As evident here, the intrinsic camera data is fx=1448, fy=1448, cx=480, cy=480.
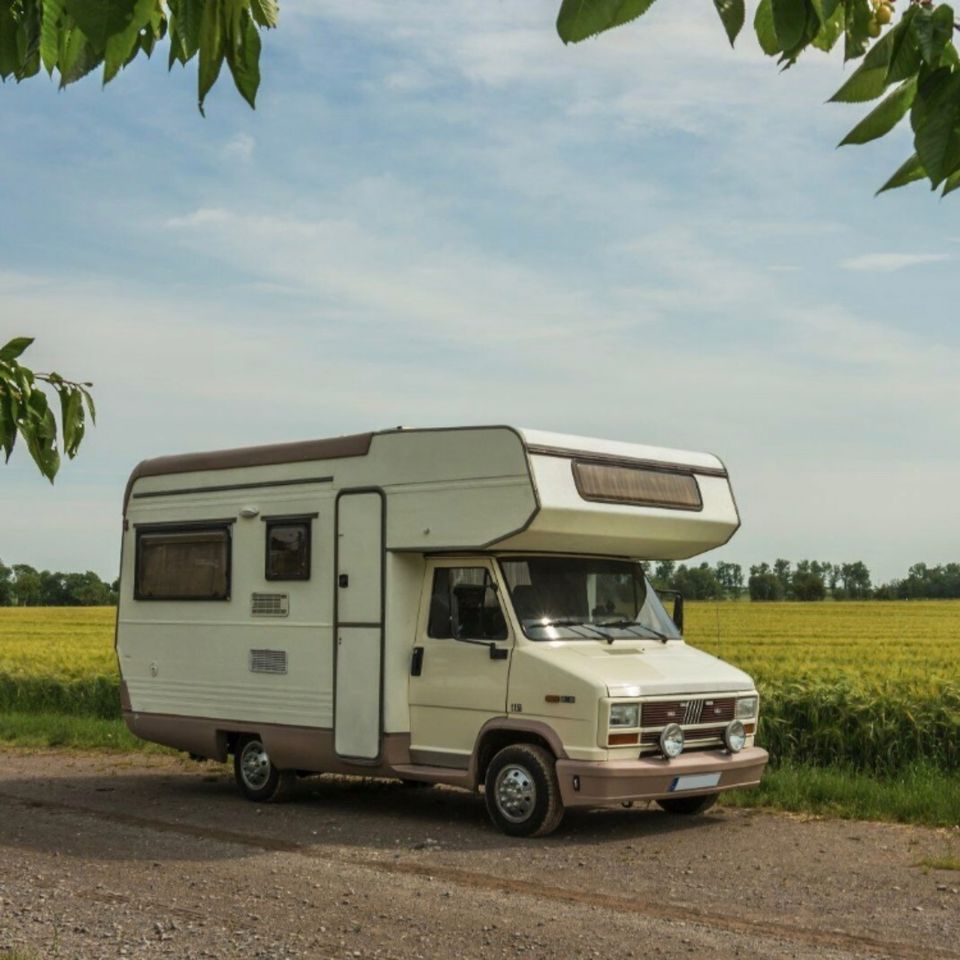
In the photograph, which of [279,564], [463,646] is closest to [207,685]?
[279,564]

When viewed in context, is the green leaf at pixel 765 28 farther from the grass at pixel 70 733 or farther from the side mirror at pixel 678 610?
the grass at pixel 70 733

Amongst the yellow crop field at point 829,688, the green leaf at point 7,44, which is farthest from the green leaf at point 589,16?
the yellow crop field at point 829,688

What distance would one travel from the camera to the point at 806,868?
30.0ft

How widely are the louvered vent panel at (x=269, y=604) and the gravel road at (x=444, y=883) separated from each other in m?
1.60

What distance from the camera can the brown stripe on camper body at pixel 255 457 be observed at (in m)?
11.6

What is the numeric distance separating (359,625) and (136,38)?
9244 mm

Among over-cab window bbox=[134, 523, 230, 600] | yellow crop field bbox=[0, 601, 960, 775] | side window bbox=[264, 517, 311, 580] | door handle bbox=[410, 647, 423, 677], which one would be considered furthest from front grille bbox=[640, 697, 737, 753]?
over-cab window bbox=[134, 523, 230, 600]

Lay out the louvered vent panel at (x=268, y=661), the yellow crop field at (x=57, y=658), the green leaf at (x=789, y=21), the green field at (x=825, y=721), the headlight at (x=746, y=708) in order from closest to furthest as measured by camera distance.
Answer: the green leaf at (x=789, y=21) → the headlight at (x=746, y=708) → the green field at (x=825, y=721) → the louvered vent panel at (x=268, y=661) → the yellow crop field at (x=57, y=658)

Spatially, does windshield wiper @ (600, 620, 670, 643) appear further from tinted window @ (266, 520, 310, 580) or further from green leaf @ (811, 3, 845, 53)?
green leaf @ (811, 3, 845, 53)

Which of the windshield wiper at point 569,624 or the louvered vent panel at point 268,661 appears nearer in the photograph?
the windshield wiper at point 569,624

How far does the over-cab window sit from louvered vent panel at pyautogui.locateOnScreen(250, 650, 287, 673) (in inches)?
26.5

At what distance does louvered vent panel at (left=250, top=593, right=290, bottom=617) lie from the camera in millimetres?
12000

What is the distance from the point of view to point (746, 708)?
1112 centimetres

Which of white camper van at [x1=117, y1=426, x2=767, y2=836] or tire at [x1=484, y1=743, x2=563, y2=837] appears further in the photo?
white camper van at [x1=117, y1=426, x2=767, y2=836]
